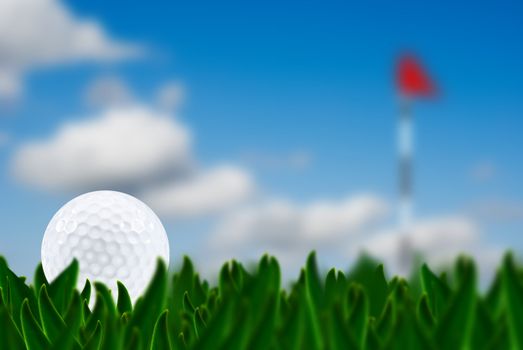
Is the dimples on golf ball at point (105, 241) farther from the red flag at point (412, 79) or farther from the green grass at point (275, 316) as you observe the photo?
the red flag at point (412, 79)

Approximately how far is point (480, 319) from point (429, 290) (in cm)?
93

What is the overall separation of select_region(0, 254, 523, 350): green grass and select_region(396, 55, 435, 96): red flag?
1496 centimetres

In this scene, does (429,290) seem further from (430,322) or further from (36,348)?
(36,348)

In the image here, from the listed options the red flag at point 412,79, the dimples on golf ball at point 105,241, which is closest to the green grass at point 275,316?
the dimples on golf ball at point 105,241

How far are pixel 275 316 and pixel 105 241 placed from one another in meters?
1.84

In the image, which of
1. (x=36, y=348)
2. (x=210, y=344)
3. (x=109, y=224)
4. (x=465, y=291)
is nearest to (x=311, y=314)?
(x=210, y=344)

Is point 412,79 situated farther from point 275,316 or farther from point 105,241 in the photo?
point 275,316

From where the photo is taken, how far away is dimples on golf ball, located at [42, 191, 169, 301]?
11.8 feet

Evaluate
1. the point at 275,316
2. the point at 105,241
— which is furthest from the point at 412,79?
the point at 275,316

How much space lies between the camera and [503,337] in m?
1.85

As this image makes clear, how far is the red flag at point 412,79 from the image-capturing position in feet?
58.8

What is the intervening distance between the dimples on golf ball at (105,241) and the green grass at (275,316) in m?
0.24

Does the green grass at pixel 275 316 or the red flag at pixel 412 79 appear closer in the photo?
the green grass at pixel 275 316

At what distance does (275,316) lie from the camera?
202 cm
